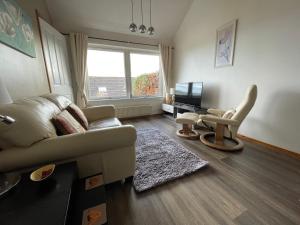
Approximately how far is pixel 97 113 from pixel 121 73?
6.34 feet

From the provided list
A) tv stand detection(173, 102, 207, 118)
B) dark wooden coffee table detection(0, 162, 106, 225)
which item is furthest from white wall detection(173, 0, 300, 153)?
dark wooden coffee table detection(0, 162, 106, 225)

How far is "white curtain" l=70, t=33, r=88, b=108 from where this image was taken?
3.24 metres

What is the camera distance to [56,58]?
2654 mm

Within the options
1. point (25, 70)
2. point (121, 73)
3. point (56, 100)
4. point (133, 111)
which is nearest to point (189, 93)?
point (133, 111)

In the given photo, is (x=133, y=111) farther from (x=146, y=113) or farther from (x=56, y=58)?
(x=56, y=58)

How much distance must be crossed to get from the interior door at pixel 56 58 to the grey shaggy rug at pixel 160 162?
1.92 m

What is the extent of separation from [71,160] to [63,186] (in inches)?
12.9

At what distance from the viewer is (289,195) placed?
1.31 m

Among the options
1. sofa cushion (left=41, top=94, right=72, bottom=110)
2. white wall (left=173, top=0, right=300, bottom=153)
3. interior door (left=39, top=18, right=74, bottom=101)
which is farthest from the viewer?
interior door (left=39, top=18, right=74, bottom=101)

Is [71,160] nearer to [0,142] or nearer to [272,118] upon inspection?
[0,142]

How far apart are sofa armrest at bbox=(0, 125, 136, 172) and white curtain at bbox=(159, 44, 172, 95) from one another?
3457 mm

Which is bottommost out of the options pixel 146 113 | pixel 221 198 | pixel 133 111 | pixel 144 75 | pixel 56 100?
pixel 221 198

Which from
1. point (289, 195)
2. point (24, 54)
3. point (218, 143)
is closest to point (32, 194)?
point (24, 54)

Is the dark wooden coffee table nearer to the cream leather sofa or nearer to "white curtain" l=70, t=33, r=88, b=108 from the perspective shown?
the cream leather sofa
